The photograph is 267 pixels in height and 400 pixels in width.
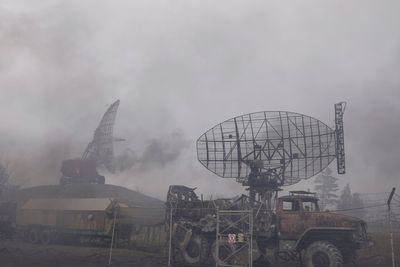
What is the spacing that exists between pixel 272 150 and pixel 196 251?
913 cm

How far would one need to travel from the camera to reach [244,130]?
1146 inches

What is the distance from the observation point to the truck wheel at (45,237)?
36594 mm

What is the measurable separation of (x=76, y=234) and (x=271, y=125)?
19109 millimetres

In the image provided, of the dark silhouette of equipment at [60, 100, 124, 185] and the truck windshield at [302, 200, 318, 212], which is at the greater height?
the dark silhouette of equipment at [60, 100, 124, 185]

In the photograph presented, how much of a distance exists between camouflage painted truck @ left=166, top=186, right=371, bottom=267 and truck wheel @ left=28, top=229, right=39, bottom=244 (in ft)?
62.9

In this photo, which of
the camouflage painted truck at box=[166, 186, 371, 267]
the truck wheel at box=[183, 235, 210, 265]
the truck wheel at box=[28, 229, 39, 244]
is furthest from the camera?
the truck wheel at box=[28, 229, 39, 244]

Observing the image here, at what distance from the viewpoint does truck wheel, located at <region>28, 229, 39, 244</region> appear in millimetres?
37812

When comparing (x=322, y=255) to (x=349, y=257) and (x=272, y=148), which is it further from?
(x=272, y=148)

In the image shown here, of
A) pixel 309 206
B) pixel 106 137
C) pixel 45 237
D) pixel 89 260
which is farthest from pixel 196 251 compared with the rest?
pixel 106 137

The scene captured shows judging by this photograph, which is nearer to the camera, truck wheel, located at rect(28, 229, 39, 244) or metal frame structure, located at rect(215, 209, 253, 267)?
metal frame structure, located at rect(215, 209, 253, 267)

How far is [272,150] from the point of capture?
28.5 m

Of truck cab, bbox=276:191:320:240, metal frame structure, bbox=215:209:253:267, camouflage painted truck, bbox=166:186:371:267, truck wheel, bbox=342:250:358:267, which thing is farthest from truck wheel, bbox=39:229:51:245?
truck wheel, bbox=342:250:358:267

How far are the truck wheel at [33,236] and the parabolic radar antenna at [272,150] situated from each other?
18.7 metres

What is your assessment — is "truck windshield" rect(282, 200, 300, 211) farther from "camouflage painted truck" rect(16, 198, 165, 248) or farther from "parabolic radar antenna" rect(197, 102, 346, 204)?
"camouflage painted truck" rect(16, 198, 165, 248)
